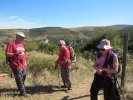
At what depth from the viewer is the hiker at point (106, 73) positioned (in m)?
6.88

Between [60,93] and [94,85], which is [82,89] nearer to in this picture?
[60,93]

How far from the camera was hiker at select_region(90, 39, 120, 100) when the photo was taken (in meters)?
6.88

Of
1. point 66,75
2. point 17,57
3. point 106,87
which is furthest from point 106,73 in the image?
point 66,75

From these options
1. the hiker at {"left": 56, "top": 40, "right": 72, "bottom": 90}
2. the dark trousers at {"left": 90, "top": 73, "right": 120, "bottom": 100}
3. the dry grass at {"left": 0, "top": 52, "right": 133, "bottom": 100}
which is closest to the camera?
the dark trousers at {"left": 90, "top": 73, "right": 120, "bottom": 100}

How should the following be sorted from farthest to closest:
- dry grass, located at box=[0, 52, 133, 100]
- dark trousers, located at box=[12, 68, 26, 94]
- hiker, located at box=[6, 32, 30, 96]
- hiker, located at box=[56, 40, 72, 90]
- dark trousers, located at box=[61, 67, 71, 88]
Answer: dark trousers, located at box=[61, 67, 71, 88] → hiker, located at box=[56, 40, 72, 90] → dry grass, located at box=[0, 52, 133, 100] → dark trousers, located at box=[12, 68, 26, 94] → hiker, located at box=[6, 32, 30, 96]

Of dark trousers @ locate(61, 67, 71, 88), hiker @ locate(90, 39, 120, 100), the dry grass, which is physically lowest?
the dry grass

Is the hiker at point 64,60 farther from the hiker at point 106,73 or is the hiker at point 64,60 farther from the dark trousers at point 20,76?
the hiker at point 106,73

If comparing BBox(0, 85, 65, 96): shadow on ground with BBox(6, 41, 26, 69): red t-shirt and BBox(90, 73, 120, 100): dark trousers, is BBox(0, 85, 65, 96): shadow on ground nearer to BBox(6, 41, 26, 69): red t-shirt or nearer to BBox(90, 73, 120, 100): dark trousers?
BBox(6, 41, 26, 69): red t-shirt

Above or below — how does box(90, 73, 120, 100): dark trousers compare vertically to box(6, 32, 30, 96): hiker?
below

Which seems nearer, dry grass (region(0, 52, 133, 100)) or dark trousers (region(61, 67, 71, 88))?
dry grass (region(0, 52, 133, 100))

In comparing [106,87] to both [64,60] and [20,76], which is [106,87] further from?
[64,60]

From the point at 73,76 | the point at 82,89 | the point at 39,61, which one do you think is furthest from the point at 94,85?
the point at 39,61

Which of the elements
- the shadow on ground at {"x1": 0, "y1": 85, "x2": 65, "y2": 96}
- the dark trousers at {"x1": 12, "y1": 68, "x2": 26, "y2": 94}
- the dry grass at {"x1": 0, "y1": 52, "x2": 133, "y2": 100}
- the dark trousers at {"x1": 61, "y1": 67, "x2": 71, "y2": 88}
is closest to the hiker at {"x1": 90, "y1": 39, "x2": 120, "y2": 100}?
the dry grass at {"x1": 0, "y1": 52, "x2": 133, "y2": 100}

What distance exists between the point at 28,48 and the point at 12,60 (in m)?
17.0
